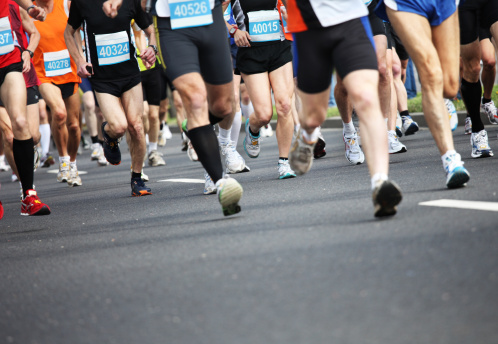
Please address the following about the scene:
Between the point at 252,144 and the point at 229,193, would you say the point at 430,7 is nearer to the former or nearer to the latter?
the point at 229,193

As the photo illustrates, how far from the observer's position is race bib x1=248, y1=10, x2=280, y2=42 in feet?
26.5

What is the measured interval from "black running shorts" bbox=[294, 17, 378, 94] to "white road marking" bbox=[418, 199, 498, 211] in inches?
32.3

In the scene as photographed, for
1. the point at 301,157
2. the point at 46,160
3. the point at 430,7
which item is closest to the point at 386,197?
the point at 301,157

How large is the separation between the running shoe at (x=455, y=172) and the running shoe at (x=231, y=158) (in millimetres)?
3351

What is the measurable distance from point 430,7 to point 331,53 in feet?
2.83

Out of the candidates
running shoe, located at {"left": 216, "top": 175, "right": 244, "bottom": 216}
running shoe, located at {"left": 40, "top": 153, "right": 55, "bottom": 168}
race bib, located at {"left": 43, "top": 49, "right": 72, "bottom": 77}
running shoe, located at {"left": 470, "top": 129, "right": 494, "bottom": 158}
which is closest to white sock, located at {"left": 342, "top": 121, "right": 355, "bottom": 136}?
running shoe, located at {"left": 470, "top": 129, "right": 494, "bottom": 158}

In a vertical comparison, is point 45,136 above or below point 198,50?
below

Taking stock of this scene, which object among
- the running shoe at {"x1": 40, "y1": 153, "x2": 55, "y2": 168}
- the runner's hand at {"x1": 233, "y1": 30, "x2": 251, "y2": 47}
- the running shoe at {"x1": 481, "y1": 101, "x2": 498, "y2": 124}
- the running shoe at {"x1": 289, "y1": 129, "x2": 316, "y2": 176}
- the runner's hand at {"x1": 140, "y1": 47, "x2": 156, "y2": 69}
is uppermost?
the runner's hand at {"x1": 140, "y1": 47, "x2": 156, "y2": 69}

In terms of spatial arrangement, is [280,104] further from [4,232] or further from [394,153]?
[4,232]

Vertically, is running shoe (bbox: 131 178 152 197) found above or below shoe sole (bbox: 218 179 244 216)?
below

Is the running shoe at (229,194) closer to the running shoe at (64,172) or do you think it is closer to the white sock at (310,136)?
the white sock at (310,136)

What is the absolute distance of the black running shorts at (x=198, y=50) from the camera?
5637mm

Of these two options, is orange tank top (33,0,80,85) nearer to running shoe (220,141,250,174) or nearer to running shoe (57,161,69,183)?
running shoe (57,161,69,183)

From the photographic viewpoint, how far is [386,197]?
14.8 feet
